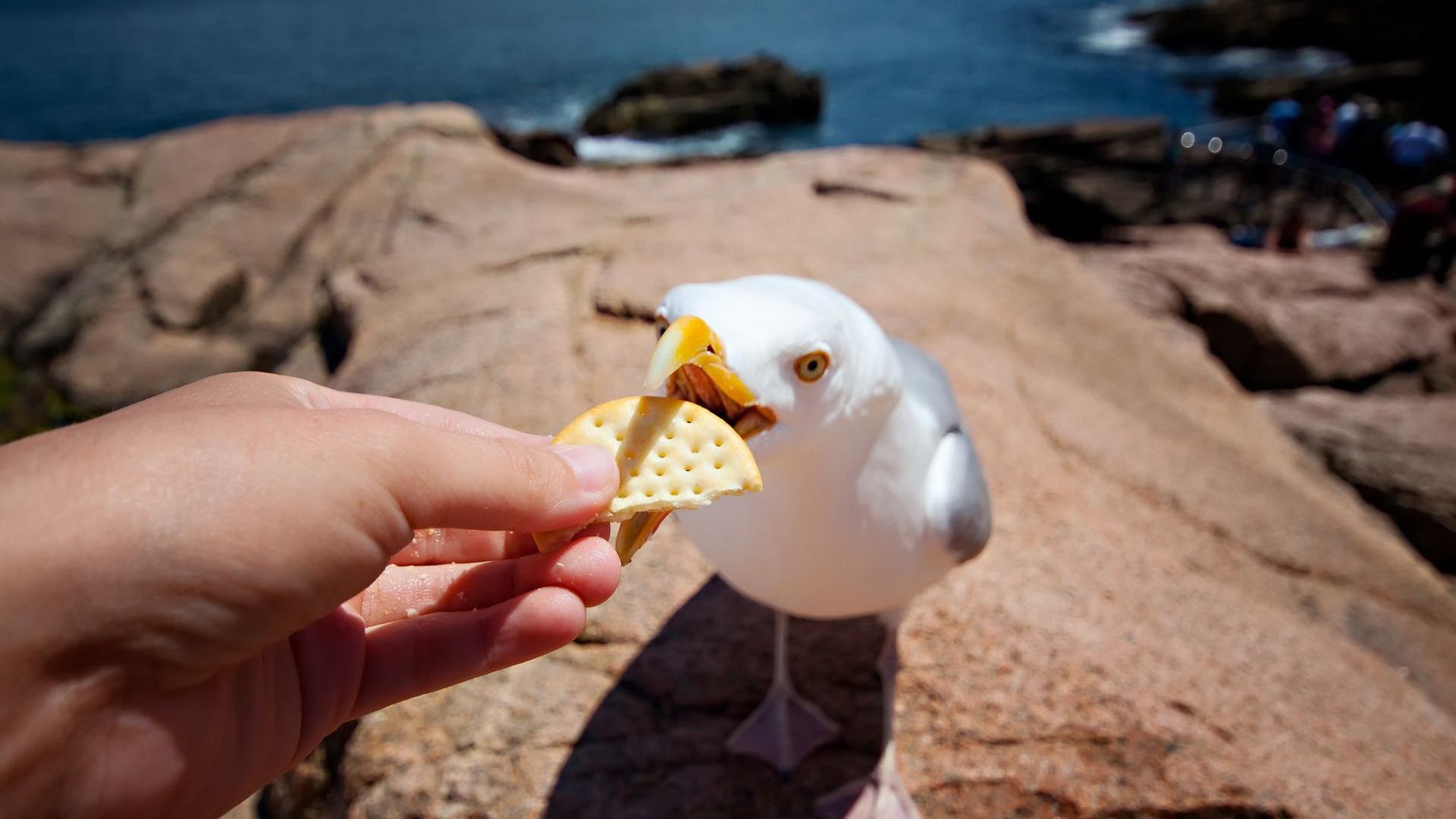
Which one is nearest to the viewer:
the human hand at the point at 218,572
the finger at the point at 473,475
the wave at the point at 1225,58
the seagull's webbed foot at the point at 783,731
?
the human hand at the point at 218,572

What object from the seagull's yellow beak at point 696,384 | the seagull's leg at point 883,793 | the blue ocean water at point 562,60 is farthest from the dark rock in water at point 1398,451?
the blue ocean water at point 562,60

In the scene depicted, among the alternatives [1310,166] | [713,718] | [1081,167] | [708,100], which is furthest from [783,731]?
[708,100]

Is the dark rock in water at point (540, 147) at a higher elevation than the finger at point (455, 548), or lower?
lower

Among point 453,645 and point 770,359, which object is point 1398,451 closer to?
point 770,359

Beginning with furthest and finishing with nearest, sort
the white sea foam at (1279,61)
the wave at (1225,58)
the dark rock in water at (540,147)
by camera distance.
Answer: the wave at (1225,58), the white sea foam at (1279,61), the dark rock in water at (540,147)

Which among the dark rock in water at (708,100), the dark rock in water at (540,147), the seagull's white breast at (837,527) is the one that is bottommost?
the dark rock in water at (708,100)

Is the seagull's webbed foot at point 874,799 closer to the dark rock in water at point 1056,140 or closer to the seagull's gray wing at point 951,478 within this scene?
the seagull's gray wing at point 951,478

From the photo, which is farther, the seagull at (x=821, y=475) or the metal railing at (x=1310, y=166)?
the metal railing at (x=1310, y=166)

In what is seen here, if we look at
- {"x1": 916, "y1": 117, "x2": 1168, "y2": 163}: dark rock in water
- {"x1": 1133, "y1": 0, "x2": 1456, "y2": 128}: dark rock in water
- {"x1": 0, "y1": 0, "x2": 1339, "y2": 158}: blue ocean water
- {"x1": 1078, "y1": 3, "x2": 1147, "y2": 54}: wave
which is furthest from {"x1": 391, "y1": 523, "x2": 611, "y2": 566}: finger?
{"x1": 1078, "y1": 3, "x2": 1147, "y2": 54}: wave
